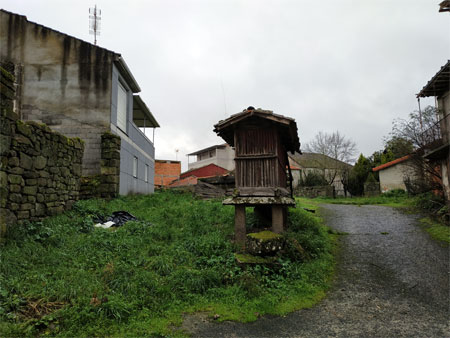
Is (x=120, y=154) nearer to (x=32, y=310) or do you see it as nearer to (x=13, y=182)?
(x=13, y=182)

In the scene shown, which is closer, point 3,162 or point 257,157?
point 3,162

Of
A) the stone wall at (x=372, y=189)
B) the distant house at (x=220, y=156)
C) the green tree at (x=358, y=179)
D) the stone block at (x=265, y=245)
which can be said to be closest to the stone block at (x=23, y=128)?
the stone block at (x=265, y=245)

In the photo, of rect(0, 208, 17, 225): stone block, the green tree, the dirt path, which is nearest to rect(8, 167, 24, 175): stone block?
rect(0, 208, 17, 225): stone block

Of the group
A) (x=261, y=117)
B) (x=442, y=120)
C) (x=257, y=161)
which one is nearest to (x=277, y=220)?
(x=257, y=161)

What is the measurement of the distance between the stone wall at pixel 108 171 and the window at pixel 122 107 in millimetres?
1629

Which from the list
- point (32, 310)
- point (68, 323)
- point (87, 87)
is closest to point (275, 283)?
point (68, 323)

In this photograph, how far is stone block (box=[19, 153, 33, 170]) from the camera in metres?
6.68

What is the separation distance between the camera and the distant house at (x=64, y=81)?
40.6 feet

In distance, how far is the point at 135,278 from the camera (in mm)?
5180

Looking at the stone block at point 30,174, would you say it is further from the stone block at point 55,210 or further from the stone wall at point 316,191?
the stone wall at point 316,191

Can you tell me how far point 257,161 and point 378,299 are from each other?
4.24 metres

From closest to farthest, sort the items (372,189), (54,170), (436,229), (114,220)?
(54,170) → (114,220) → (436,229) → (372,189)

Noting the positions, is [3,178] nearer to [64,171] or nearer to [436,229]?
[64,171]

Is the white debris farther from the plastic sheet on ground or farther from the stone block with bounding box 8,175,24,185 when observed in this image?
the stone block with bounding box 8,175,24,185
